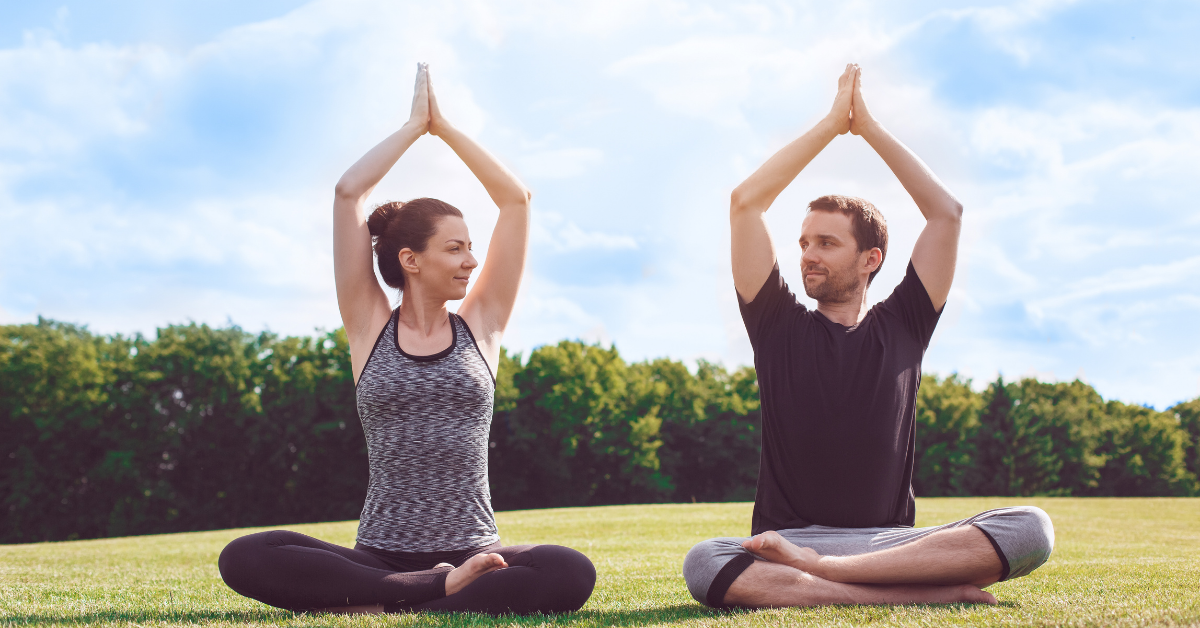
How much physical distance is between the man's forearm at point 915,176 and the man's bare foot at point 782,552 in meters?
1.83

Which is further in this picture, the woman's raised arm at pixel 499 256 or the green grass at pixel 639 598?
the woman's raised arm at pixel 499 256

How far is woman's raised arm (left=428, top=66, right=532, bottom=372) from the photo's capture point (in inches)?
167

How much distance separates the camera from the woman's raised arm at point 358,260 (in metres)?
4.06

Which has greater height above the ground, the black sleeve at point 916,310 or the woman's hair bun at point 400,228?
the woman's hair bun at point 400,228

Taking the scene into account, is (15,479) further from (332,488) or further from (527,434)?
(527,434)

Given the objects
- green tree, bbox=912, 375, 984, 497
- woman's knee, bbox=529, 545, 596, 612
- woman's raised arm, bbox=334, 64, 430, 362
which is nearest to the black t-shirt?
woman's knee, bbox=529, 545, 596, 612

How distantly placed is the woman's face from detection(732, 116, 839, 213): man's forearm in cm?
140

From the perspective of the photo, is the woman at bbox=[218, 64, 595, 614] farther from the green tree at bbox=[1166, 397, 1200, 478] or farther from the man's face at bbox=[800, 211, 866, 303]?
the green tree at bbox=[1166, 397, 1200, 478]

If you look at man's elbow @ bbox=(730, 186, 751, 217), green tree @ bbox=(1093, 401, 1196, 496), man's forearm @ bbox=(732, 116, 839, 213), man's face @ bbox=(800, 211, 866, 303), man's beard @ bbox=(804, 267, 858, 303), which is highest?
man's forearm @ bbox=(732, 116, 839, 213)

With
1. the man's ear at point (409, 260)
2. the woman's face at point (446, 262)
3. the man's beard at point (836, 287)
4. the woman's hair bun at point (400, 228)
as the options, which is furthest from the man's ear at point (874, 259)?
the man's ear at point (409, 260)

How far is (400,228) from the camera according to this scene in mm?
4180

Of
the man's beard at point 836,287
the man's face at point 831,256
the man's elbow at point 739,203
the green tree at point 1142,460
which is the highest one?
the man's elbow at point 739,203

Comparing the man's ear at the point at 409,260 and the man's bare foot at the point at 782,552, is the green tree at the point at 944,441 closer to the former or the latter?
the man's bare foot at the point at 782,552

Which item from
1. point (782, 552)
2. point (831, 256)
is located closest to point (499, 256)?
point (831, 256)
